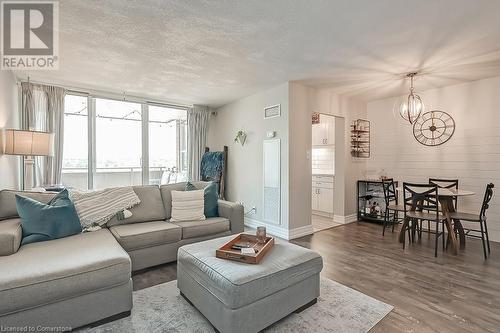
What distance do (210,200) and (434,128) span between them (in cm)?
407

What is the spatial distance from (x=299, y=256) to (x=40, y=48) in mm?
3494

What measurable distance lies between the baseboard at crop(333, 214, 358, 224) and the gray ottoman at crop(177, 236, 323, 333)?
3.10m

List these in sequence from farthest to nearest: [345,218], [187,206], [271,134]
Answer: [345,218] → [271,134] → [187,206]

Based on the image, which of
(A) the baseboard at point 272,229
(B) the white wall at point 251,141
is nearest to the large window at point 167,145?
(B) the white wall at point 251,141

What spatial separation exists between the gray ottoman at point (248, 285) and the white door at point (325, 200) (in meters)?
3.49

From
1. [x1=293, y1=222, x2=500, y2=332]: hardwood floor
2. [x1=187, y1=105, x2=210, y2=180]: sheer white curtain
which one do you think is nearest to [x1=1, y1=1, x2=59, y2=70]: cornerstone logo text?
[x1=187, y1=105, x2=210, y2=180]: sheer white curtain

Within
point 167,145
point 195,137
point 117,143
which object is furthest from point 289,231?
point 117,143

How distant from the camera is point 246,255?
6.18 ft

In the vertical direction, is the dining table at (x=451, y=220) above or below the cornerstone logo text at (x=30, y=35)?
below

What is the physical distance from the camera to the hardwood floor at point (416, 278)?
1.93 m

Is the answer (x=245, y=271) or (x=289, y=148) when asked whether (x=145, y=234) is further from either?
(x=289, y=148)

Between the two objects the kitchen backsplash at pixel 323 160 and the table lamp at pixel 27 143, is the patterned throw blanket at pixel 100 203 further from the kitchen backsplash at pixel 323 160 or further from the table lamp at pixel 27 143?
the kitchen backsplash at pixel 323 160

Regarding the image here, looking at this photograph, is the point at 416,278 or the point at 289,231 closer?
the point at 416,278

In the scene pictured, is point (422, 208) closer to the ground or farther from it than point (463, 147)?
closer to the ground
